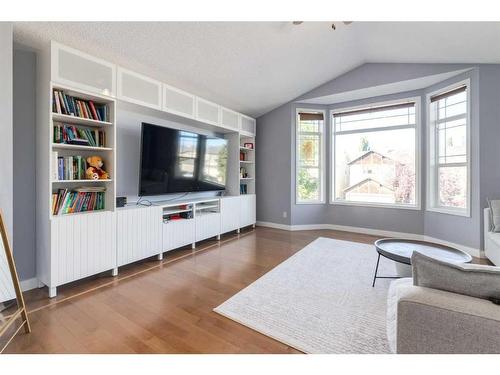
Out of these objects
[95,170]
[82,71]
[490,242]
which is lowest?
[490,242]

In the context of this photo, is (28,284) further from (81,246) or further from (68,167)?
(68,167)

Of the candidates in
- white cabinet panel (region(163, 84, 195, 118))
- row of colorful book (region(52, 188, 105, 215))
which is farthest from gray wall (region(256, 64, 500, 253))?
row of colorful book (region(52, 188, 105, 215))

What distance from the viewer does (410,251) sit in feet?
7.32

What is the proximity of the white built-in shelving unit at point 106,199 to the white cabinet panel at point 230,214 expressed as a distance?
510 millimetres

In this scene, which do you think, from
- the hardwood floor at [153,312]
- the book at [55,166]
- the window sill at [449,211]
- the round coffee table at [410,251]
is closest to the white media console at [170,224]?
the hardwood floor at [153,312]

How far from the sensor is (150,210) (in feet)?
9.51

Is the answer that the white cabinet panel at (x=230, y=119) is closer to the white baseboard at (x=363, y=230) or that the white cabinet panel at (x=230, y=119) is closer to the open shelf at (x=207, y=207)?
the open shelf at (x=207, y=207)

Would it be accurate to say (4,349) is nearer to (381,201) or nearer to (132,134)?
(132,134)

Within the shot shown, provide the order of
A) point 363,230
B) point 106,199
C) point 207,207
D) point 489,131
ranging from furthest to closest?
Answer: point 363,230
point 207,207
point 489,131
point 106,199

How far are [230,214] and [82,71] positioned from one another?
285 centimetres

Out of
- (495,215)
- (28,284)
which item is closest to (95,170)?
(28,284)

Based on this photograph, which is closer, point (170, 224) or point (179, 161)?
point (170, 224)
